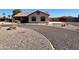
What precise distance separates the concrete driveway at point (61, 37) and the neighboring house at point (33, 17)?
0.34 feet

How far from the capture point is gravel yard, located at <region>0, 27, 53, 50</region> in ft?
9.36

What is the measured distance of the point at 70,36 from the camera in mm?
2889

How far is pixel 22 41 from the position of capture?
2879 millimetres

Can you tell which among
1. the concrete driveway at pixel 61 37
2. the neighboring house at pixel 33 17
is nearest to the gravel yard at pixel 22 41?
the concrete driveway at pixel 61 37

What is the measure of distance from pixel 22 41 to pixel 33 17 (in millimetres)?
386

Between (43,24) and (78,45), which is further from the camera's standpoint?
(43,24)

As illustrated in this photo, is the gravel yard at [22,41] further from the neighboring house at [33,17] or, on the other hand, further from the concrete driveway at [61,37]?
the neighboring house at [33,17]

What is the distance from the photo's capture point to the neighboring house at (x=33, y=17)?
117 inches

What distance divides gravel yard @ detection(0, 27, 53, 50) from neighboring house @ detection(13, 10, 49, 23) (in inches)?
7.9

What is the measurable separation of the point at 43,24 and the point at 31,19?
0.63 ft

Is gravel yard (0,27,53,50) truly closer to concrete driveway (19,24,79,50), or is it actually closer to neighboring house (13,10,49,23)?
concrete driveway (19,24,79,50)
